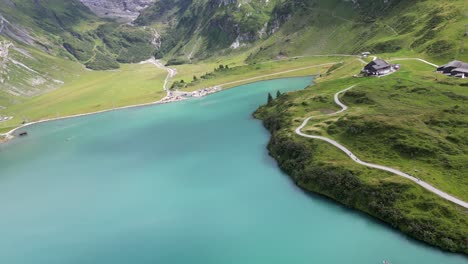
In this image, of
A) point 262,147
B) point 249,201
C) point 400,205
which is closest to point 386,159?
point 400,205

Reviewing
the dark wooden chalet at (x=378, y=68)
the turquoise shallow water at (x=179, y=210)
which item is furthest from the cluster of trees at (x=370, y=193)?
the dark wooden chalet at (x=378, y=68)

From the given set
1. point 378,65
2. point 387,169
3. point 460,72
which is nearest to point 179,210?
point 387,169

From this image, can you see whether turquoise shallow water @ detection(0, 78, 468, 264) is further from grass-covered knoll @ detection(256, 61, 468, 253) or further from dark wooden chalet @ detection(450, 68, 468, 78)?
dark wooden chalet @ detection(450, 68, 468, 78)

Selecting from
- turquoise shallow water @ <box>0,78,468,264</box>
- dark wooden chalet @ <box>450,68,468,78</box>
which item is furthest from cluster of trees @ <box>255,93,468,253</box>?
dark wooden chalet @ <box>450,68,468,78</box>

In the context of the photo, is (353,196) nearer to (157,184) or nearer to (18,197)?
(157,184)

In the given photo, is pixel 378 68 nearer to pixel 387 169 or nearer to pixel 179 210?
pixel 387 169

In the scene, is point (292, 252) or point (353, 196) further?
point (353, 196)
